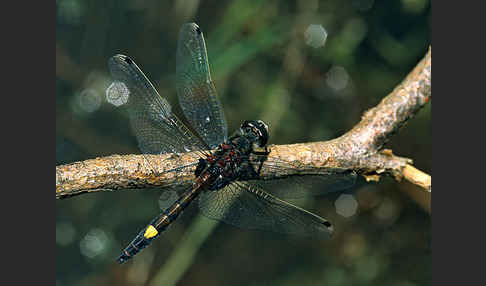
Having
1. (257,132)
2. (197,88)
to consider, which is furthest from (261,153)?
(197,88)

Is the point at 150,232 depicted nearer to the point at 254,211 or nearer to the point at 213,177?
the point at 213,177

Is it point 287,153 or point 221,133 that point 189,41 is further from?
point 287,153

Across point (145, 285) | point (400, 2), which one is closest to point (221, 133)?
point (145, 285)

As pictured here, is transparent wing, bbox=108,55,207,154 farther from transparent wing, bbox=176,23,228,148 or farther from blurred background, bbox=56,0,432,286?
blurred background, bbox=56,0,432,286

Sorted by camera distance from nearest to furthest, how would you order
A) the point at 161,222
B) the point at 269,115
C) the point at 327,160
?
1. the point at 327,160
2. the point at 161,222
3. the point at 269,115

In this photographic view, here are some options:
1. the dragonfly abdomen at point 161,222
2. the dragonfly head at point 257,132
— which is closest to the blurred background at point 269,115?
the dragonfly head at point 257,132

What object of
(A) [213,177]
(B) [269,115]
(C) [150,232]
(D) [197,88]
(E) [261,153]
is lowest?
(C) [150,232]
